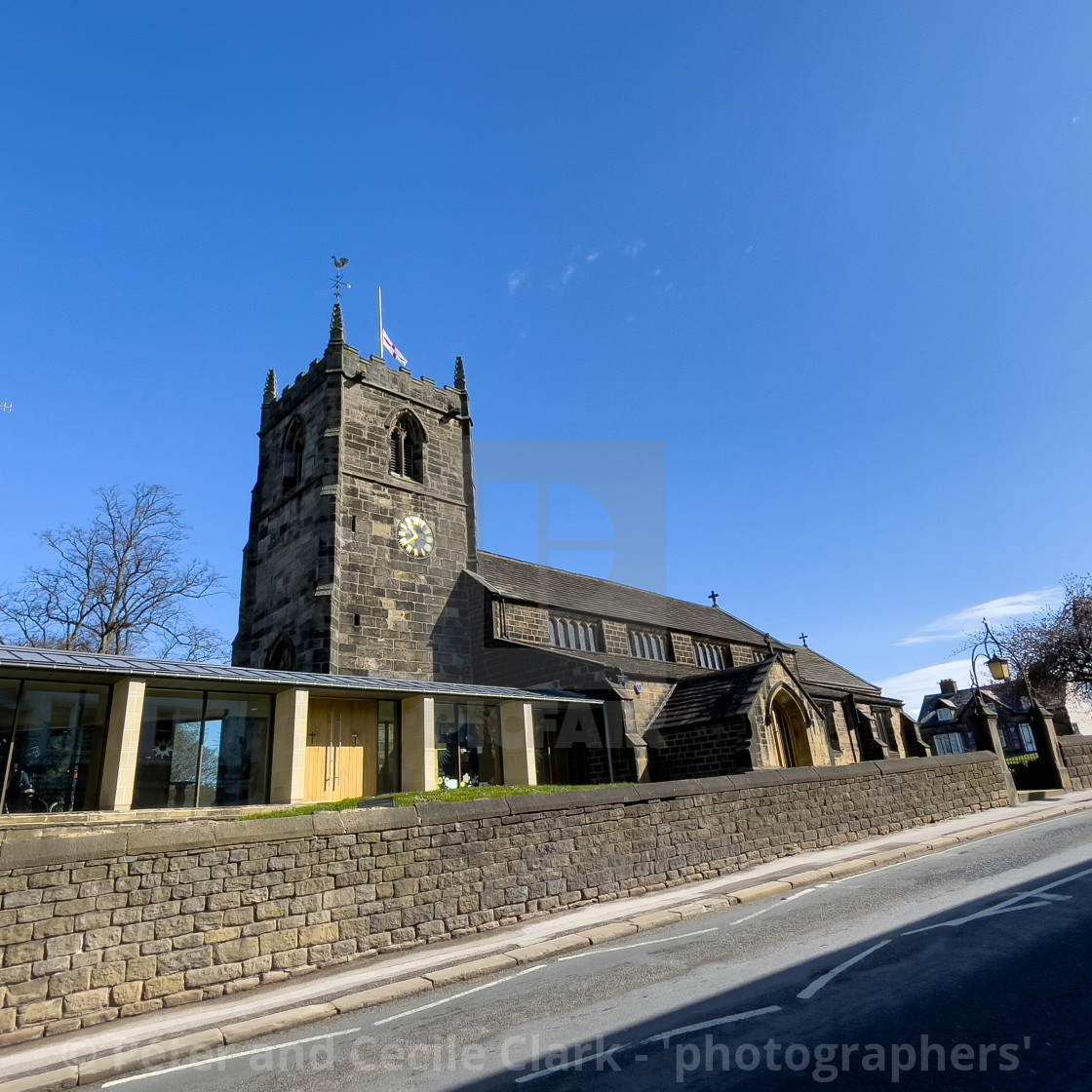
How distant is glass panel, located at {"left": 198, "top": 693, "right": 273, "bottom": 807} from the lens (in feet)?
51.2

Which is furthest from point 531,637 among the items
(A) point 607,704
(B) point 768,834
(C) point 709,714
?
(B) point 768,834

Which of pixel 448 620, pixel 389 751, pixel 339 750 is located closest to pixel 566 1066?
pixel 339 750

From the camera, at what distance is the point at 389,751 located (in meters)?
18.7

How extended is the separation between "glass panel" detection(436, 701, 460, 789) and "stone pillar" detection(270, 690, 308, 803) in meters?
3.85

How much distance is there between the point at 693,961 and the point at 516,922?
13.0 feet

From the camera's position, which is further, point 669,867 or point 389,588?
point 389,588

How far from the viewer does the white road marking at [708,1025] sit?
5.47 meters

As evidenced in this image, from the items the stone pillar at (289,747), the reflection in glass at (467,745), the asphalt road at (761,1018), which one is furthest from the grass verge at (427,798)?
the asphalt road at (761,1018)

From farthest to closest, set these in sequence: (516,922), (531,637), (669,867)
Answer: (531,637)
(669,867)
(516,922)

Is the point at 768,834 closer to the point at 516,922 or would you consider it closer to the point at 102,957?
the point at 516,922

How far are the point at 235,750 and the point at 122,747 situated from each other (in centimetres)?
256

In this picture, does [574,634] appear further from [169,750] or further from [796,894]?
[796,894]

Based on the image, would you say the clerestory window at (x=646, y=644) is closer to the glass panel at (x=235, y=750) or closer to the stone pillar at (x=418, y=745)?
the stone pillar at (x=418, y=745)

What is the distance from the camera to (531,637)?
2598 cm
